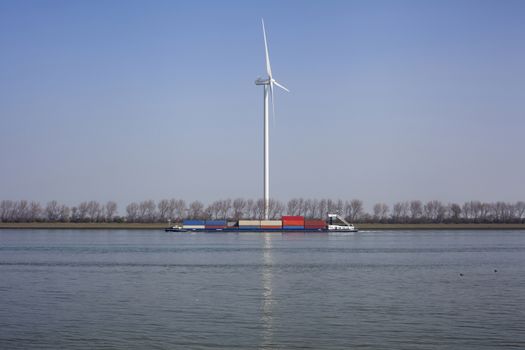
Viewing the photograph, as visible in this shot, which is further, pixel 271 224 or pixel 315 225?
pixel 315 225

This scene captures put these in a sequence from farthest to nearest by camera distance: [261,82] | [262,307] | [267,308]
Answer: [261,82] → [262,307] → [267,308]

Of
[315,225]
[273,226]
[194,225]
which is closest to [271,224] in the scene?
[273,226]

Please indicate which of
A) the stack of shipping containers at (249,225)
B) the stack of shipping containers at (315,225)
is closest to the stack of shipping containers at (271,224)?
the stack of shipping containers at (249,225)

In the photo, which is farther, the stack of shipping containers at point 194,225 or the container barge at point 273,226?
the stack of shipping containers at point 194,225

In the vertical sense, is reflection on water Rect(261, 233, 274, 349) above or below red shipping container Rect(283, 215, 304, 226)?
below

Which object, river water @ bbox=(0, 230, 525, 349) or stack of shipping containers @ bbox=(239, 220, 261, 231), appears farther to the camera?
stack of shipping containers @ bbox=(239, 220, 261, 231)

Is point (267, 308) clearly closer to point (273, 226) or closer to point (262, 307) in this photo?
point (262, 307)

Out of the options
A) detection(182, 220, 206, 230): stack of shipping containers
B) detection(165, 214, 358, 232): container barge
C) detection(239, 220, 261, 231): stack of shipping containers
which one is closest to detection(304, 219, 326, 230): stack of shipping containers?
detection(165, 214, 358, 232): container barge

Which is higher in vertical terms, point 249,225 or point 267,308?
point 249,225

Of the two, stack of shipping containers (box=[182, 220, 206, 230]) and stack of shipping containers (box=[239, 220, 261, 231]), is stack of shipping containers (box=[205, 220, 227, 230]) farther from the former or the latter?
stack of shipping containers (box=[239, 220, 261, 231])

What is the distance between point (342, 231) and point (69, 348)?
139 meters

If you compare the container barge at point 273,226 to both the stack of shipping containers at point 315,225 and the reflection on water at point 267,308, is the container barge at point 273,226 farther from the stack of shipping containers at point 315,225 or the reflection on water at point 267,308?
the reflection on water at point 267,308

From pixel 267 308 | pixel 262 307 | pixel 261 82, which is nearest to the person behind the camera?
pixel 267 308

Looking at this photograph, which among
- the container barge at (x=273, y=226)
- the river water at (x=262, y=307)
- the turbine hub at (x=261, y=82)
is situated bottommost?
the river water at (x=262, y=307)
